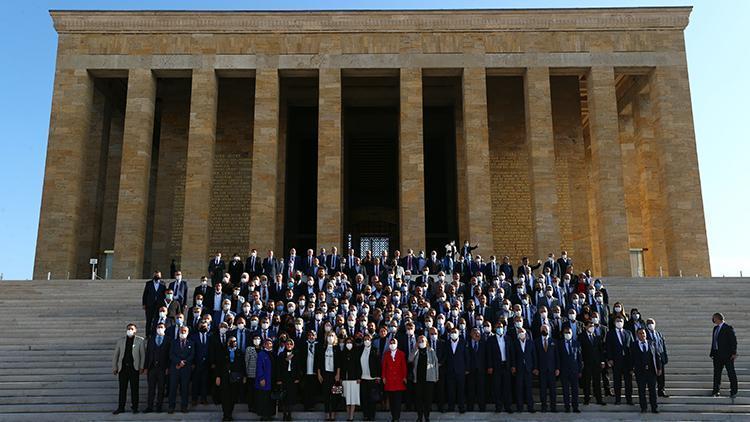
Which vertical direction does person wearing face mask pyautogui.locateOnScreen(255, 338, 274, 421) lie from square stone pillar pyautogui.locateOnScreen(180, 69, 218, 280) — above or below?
below

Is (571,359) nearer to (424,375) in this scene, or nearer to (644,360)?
(644,360)

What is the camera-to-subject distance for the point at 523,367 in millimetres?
11461

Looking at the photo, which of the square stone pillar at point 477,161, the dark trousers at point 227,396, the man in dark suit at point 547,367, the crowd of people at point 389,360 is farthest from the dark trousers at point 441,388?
the square stone pillar at point 477,161

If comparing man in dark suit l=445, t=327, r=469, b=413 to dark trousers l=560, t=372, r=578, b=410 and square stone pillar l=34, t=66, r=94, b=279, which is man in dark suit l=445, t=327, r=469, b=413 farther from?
square stone pillar l=34, t=66, r=94, b=279

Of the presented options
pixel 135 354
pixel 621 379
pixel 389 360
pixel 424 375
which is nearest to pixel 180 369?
pixel 135 354

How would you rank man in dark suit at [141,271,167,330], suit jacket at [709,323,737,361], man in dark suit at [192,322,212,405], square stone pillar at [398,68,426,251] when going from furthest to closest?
square stone pillar at [398,68,426,251] < man in dark suit at [141,271,167,330] < suit jacket at [709,323,737,361] < man in dark suit at [192,322,212,405]

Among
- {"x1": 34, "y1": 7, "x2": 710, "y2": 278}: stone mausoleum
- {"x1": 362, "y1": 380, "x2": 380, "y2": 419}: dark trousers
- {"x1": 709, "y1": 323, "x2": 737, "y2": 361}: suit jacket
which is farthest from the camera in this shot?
{"x1": 34, "y1": 7, "x2": 710, "y2": 278}: stone mausoleum

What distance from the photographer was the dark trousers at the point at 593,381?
11836 millimetres

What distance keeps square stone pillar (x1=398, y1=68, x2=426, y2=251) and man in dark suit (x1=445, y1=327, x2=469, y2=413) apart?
12743 millimetres

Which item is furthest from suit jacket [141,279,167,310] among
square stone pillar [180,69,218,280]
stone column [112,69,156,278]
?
stone column [112,69,156,278]

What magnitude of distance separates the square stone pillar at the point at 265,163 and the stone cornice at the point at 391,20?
2.08 m

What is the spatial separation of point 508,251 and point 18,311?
17628mm

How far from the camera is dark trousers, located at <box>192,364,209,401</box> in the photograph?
1168 cm

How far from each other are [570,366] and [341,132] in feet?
55.4
